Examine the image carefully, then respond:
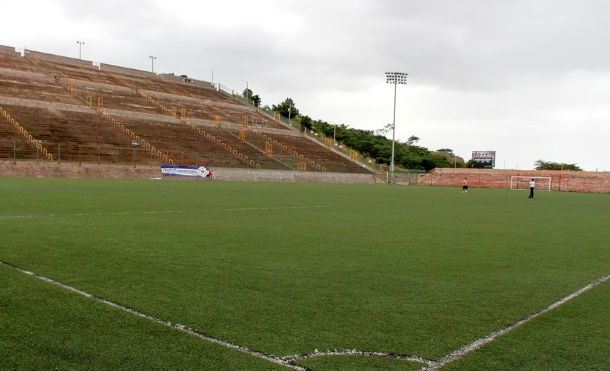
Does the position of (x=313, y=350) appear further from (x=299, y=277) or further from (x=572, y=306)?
(x=572, y=306)

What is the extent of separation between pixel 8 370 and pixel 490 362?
11.0 feet

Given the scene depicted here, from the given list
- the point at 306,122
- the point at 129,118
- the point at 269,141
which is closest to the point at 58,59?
the point at 129,118

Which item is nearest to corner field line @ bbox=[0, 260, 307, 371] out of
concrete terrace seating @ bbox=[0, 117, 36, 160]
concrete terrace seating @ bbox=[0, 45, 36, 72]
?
concrete terrace seating @ bbox=[0, 117, 36, 160]

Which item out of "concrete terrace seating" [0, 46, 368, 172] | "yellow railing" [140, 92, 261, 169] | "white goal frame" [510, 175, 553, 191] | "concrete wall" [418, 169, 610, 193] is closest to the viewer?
"concrete terrace seating" [0, 46, 368, 172]

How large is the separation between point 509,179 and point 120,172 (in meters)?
46.1

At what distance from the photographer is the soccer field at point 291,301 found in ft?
12.4

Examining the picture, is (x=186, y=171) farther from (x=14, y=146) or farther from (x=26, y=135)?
(x=14, y=146)

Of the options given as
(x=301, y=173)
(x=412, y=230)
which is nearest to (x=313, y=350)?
(x=412, y=230)

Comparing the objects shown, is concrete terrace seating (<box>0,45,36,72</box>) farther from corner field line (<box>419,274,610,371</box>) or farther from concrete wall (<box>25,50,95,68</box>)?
corner field line (<box>419,274,610,371</box>)

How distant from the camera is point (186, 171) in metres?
46.7

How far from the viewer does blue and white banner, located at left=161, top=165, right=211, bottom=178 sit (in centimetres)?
4531

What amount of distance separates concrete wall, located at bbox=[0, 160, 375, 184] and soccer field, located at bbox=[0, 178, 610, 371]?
104 ft

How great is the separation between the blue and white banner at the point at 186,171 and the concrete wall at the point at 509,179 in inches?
1201

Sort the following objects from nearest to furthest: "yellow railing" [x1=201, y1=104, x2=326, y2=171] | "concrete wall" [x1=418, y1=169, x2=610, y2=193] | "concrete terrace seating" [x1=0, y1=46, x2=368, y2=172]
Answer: "concrete terrace seating" [x1=0, y1=46, x2=368, y2=172], "concrete wall" [x1=418, y1=169, x2=610, y2=193], "yellow railing" [x1=201, y1=104, x2=326, y2=171]
